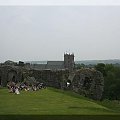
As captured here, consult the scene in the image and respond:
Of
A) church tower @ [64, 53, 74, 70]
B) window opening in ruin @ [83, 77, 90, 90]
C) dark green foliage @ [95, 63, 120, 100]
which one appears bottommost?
dark green foliage @ [95, 63, 120, 100]

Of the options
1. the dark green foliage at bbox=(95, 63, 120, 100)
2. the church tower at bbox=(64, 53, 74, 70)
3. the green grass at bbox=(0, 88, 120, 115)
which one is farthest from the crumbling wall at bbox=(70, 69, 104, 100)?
the church tower at bbox=(64, 53, 74, 70)

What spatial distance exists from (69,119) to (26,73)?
34102 millimetres

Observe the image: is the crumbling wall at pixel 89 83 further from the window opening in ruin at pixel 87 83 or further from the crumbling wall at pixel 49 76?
the crumbling wall at pixel 49 76

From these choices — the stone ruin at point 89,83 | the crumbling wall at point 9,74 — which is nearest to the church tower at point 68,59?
the crumbling wall at point 9,74

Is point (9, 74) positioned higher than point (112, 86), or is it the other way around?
point (9, 74)

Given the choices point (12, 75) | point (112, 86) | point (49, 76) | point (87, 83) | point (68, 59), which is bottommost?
point (112, 86)

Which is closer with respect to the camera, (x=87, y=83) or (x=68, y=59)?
(x=87, y=83)

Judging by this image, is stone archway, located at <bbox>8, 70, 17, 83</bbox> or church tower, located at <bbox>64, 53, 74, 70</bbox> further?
church tower, located at <bbox>64, 53, 74, 70</bbox>

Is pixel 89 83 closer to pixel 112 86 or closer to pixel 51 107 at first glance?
pixel 51 107

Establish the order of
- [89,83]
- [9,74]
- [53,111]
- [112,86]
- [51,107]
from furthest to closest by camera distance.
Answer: [112,86] < [9,74] < [89,83] < [51,107] < [53,111]

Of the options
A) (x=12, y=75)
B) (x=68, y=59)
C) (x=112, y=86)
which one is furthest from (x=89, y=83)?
(x=68, y=59)

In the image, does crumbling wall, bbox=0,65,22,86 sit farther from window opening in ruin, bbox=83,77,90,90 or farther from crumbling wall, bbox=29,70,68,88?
window opening in ruin, bbox=83,77,90,90

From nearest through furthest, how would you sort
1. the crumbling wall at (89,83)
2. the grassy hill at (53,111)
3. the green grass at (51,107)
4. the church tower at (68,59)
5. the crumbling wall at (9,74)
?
the grassy hill at (53,111), the green grass at (51,107), the crumbling wall at (89,83), the crumbling wall at (9,74), the church tower at (68,59)

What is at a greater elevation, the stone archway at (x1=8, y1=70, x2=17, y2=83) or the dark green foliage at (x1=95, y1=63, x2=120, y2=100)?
the stone archway at (x1=8, y1=70, x2=17, y2=83)
